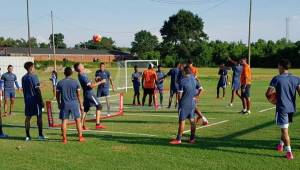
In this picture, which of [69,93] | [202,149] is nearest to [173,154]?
[202,149]

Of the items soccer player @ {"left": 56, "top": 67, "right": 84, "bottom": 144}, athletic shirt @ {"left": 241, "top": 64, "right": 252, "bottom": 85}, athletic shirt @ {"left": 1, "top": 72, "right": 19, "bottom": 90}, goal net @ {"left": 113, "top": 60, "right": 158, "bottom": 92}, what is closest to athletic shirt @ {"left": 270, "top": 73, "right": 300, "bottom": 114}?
soccer player @ {"left": 56, "top": 67, "right": 84, "bottom": 144}

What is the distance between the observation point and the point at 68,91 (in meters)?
10.8

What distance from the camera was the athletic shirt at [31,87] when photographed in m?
11.4

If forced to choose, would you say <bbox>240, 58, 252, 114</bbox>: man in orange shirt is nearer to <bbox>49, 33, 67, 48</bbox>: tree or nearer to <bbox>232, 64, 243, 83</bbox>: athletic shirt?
<bbox>232, 64, 243, 83</bbox>: athletic shirt

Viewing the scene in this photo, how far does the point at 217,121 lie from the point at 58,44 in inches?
6329

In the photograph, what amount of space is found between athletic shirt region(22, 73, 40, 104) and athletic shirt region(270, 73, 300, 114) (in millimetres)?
5949

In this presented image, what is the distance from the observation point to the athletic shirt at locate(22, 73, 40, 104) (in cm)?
1138

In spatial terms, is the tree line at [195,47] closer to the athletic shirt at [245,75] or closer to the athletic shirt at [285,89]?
the athletic shirt at [245,75]

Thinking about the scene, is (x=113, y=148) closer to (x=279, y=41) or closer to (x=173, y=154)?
(x=173, y=154)

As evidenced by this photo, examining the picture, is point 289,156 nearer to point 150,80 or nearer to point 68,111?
point 68,111

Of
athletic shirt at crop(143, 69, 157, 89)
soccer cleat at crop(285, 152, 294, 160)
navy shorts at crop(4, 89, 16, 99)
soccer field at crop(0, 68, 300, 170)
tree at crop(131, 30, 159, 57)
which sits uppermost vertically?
tree at crop(131, 30, 159, 57)

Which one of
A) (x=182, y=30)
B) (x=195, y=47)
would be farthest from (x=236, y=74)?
(x=182, y=30)

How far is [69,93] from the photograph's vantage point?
35.3 ft

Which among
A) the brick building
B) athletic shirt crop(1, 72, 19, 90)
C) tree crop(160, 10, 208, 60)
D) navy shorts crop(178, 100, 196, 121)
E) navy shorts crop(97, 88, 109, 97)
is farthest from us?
the brick building
